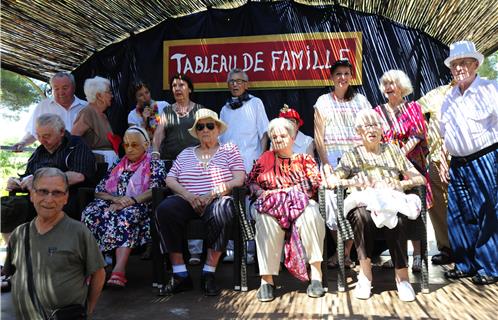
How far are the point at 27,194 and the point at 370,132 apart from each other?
250 centimetres

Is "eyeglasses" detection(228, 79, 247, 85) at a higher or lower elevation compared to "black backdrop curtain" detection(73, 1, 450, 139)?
lower

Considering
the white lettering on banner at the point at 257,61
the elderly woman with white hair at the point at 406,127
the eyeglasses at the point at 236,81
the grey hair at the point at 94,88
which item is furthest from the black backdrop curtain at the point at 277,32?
the elderly woman with white hair at the point at 406,127

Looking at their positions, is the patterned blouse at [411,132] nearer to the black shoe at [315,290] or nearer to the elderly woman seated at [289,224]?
the elderly woman seated at [289,224]

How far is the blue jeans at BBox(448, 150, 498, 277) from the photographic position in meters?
3.34

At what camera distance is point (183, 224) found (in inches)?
129

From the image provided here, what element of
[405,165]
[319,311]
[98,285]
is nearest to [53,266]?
[98,285]

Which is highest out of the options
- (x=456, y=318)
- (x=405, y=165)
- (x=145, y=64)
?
(x=145, y=64)

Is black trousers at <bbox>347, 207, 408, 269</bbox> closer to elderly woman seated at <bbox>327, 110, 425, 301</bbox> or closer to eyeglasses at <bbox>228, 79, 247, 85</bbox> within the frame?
elderly woman seated at <bbox>327, 110, 425, 301</bbox>

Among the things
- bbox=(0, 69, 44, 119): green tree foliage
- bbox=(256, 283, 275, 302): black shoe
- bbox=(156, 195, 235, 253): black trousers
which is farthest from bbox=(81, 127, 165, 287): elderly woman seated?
bbox=(0, 69, 44, 119): green tree foliage

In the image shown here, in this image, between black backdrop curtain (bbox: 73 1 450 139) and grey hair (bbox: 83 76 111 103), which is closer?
grey hair (bbox: 83 76 111 103)

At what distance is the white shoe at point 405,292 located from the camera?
2.92 meters

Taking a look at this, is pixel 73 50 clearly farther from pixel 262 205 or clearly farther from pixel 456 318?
pixel 456 318

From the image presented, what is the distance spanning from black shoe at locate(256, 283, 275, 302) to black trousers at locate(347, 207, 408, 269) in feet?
2.02

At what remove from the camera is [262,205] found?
3.22 metres
